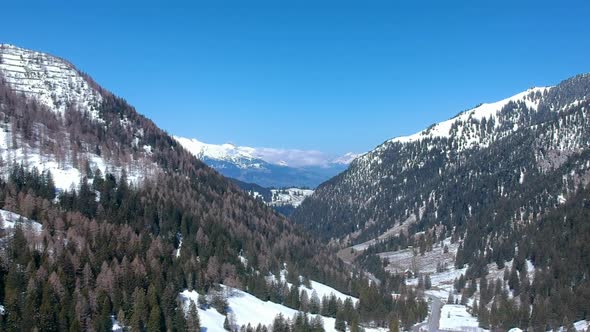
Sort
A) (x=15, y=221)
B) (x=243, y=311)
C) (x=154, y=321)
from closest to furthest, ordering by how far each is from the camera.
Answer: (x=154, y=321) → (x=15, y=221) → (x=243, y=311)

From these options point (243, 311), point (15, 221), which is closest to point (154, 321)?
point (243, 311)

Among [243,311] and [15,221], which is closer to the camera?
[15,221]

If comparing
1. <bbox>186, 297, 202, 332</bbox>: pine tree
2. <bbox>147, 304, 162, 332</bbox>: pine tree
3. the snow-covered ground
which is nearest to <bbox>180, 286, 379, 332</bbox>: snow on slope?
<bbox>186, 297, 202, 332</bbox>: pine tree

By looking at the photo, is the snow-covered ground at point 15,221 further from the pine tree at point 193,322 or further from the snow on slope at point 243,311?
the pine tree at point 193,322

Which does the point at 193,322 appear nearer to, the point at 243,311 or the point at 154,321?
the point at 154,321

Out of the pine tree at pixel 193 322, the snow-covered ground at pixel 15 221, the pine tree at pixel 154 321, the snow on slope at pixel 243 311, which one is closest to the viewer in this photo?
the pine tree at pixel 154 321

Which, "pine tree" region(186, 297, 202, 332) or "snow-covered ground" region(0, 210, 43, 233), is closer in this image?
"pine tree" region(186, 297, 202, 332)

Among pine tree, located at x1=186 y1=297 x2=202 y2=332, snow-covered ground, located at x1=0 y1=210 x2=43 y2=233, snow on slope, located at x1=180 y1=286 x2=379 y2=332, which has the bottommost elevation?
snow on slope, located at x1=180 y1=286 x2=379 y2=332

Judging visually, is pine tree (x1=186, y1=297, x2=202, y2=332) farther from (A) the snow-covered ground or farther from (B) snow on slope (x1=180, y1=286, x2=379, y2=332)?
(A) the snow-covered ground

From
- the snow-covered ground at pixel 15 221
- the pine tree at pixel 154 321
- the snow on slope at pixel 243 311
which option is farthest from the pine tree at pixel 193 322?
the snow-covered ground at pixel 15 221
